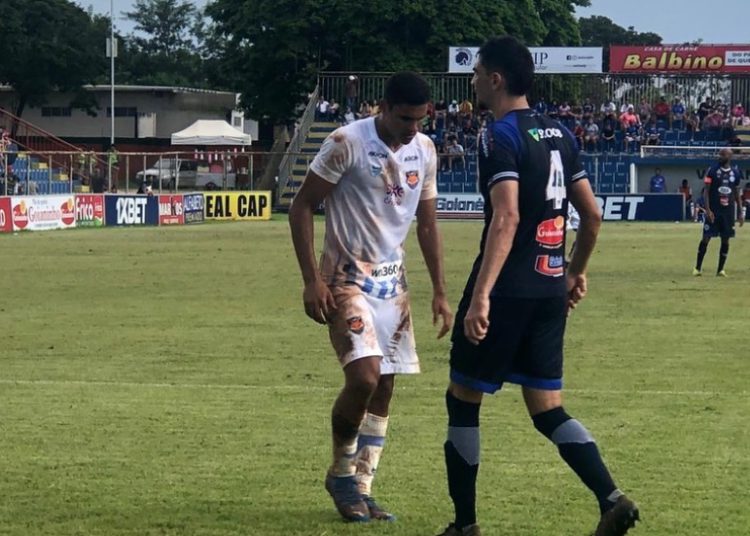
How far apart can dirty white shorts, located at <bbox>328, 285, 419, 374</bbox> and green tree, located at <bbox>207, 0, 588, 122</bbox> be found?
2513 inches

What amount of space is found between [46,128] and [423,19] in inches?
1440

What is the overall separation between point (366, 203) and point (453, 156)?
49.8 m

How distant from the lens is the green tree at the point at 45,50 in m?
90.7

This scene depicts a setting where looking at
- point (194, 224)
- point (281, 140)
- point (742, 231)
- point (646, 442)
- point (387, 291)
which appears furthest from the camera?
point (281, 140)

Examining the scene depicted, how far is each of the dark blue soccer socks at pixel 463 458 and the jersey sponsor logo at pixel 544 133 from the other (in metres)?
1.20

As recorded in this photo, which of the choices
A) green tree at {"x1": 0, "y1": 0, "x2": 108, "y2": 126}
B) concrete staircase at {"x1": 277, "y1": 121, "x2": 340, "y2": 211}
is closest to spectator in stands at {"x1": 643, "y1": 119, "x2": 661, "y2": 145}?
concrete staircase at {"x1": 277, "y1": 121, "x2": 340, "y2": 211}

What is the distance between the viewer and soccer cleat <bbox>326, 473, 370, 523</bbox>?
686 centimetres

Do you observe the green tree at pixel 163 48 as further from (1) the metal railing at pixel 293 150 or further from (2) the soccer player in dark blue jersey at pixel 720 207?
(2) the soccer player in dark blue jersey at pixel 720 207

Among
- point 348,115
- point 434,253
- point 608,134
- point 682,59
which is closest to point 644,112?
point 608,134

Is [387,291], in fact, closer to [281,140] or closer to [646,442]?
[646,442]

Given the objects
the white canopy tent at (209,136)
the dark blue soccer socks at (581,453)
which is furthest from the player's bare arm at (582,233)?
the white canopy tent at (209,136)

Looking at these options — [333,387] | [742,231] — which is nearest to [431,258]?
[333,387]

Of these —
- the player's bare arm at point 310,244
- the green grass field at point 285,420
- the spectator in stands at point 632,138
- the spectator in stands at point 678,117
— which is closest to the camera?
the player's bare arm at point 310,244

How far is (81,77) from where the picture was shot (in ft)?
310
